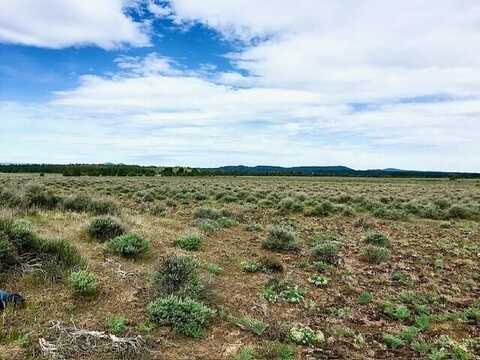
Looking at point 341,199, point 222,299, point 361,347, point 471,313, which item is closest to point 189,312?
point 222,299

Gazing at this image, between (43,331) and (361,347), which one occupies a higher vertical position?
(43,331)

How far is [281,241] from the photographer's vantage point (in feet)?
35.7

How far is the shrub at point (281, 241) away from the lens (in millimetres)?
10750

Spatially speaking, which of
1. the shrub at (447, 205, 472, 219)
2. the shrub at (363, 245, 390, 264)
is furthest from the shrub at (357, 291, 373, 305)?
the shrub at (447, 205, 472, 219)

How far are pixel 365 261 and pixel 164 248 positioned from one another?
504 cm

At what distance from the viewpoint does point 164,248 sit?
941cm

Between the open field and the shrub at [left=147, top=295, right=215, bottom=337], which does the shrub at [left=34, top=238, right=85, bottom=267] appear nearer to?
the open field

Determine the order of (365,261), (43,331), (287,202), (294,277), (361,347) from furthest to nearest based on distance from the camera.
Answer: (287,202), (365,261), (294,277), (361,347), (43,331)

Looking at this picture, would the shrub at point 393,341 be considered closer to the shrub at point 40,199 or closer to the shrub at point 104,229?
the shrub at point 104,229

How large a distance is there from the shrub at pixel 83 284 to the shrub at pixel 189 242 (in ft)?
11.9

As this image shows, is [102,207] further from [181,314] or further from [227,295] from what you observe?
[181,314]

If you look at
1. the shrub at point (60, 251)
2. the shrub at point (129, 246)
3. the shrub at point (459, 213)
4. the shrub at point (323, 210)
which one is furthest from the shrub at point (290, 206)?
the shrub at point (60, 251)

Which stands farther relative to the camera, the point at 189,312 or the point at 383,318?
the point at 383,318

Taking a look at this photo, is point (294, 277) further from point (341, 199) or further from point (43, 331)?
point (341, 199)
